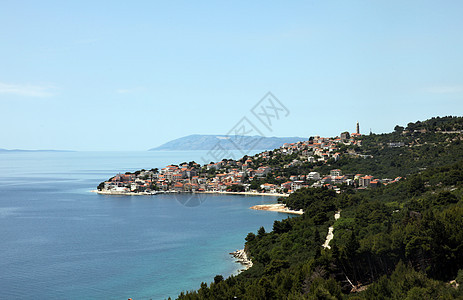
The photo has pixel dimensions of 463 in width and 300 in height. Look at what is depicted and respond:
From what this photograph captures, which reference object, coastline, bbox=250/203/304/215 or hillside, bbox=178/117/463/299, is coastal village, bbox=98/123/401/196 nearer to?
coastline, bbox=250/203/304/215

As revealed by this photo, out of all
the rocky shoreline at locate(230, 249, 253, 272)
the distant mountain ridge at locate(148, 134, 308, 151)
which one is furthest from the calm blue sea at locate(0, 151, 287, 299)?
the distant mountain ridge at locate(148, 134, 308, 151)

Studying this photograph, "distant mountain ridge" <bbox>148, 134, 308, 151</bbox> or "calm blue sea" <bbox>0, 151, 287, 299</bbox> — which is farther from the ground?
"distant mountain ridge" <bbox>148, 134, 308, 151</bbox>

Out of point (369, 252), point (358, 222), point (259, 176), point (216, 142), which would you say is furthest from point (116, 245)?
point (216, 142)

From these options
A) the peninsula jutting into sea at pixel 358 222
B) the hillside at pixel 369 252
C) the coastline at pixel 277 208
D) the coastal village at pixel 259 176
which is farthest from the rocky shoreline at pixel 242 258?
the coastal village at pixel 259 176

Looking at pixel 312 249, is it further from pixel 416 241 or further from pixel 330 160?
pixel 330 160

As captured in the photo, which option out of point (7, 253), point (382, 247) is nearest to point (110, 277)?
point (7, 253)

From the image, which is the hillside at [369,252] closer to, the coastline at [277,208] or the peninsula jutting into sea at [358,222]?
the peninsula jutting into sea at [358,222]

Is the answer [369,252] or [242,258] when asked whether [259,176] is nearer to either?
[242,258]
